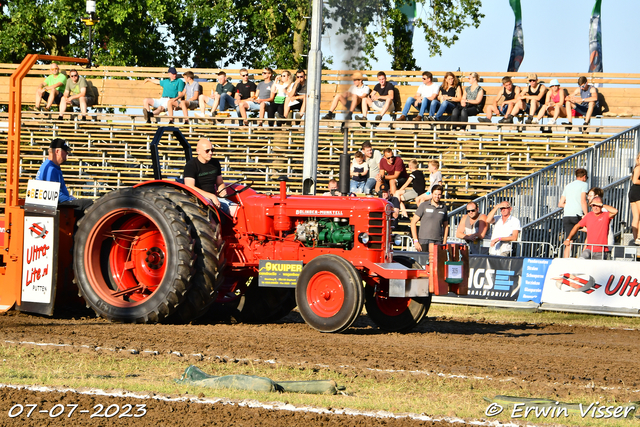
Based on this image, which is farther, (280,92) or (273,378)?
(280,92)

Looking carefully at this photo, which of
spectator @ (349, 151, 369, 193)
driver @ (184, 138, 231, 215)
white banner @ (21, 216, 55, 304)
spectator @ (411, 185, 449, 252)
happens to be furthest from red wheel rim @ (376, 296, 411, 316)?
spectator @ (349, 151, 369, 193)

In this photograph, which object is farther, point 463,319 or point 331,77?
point 331,77

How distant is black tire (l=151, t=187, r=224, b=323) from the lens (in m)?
8.69

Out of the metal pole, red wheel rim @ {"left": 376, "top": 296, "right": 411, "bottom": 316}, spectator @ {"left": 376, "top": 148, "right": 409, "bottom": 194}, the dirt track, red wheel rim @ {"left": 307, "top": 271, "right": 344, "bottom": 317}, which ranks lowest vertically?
the dirt track

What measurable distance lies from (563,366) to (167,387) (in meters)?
3.36

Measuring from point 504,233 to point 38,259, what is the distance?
24.6ft

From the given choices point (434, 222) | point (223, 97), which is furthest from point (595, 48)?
point (434, 222)

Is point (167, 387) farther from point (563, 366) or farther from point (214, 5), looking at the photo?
point (214, 5)

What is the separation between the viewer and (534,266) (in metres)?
12.4

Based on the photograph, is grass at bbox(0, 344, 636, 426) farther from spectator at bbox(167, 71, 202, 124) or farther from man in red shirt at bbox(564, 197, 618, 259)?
spectator at bbox(167, 71, 202, 124)

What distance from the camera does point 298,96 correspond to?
63.4 feet

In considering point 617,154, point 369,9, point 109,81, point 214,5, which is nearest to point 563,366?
point 369,9

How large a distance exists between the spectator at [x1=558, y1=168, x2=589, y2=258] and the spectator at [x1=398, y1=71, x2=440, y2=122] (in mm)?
5599

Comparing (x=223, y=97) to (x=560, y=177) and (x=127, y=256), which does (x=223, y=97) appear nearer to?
(x=560, y=177)
